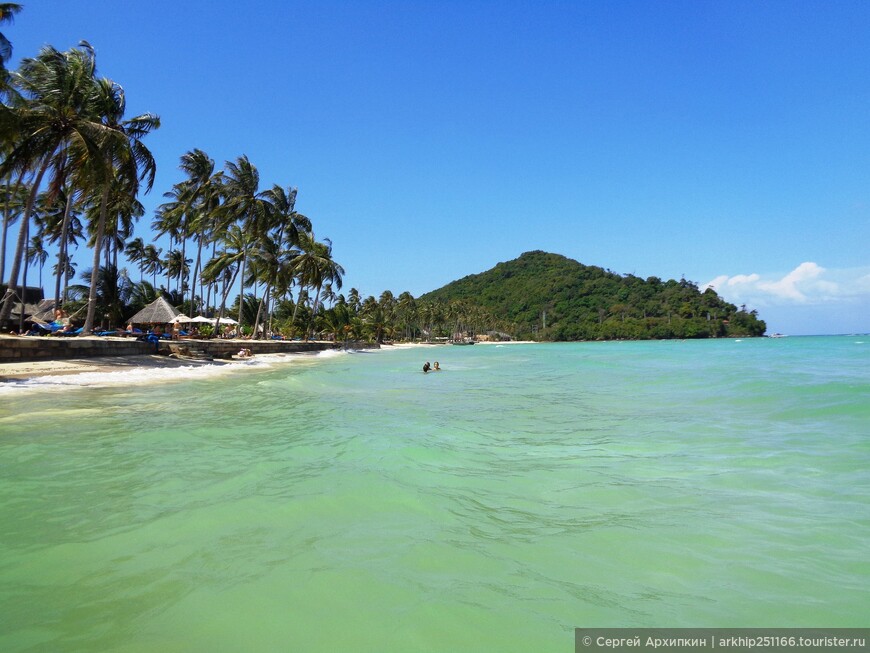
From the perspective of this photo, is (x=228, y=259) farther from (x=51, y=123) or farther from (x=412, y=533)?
(x=412, y=533)

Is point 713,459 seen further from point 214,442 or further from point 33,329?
point 33,329

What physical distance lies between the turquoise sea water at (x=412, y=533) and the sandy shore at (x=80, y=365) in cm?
763

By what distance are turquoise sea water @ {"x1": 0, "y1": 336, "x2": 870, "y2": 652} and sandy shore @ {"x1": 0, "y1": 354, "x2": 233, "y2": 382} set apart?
7.63 meters

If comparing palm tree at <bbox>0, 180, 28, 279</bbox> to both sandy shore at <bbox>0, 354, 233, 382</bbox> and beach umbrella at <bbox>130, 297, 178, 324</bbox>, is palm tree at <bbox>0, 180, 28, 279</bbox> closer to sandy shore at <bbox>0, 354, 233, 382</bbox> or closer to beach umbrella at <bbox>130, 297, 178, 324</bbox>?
beach umbrella at <bbox>130, 297, 178, 324</bbox>

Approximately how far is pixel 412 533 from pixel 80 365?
1840 centimetres

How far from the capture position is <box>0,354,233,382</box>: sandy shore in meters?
14.7

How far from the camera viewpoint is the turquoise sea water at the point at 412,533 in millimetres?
2770

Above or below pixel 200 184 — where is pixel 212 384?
below

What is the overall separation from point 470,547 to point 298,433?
5.29 meters

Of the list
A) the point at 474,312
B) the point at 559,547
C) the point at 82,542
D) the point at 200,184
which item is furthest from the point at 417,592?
the point at 474,312

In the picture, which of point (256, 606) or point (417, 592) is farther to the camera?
point (417, 592)

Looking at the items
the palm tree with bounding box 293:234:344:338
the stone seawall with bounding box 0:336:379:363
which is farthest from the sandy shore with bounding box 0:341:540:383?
the palm tree with bounding box 293:234:344:338

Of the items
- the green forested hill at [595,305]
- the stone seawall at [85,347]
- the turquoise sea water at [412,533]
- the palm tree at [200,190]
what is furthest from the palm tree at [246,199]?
the green forested hill at [595,305]

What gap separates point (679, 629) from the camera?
275 centimetres
